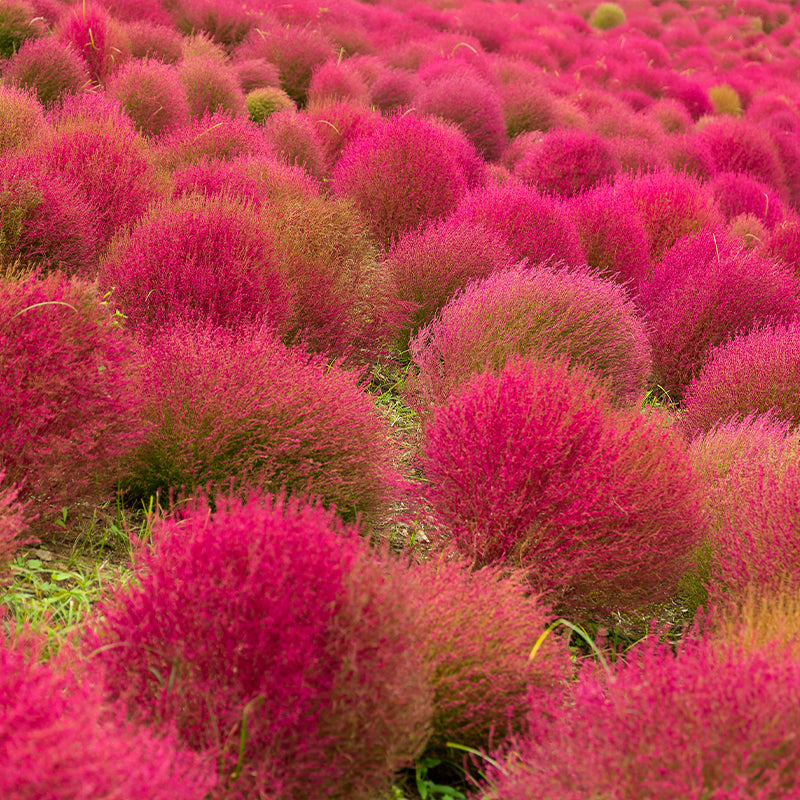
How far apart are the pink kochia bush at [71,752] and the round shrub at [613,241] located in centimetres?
396

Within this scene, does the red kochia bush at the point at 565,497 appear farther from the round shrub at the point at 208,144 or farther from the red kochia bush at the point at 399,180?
the round shrub at the point at 208,144

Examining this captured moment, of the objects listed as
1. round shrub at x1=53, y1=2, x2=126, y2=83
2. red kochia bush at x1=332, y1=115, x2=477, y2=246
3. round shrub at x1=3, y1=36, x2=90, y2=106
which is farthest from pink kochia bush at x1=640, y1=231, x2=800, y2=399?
round shrub at x1=53, y1=2, x2=126, y2=83

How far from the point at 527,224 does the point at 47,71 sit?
10.2 ft

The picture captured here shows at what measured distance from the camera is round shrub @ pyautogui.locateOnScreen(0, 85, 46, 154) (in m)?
3.69

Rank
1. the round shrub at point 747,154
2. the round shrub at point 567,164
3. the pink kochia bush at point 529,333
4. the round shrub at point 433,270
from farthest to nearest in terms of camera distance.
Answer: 1. the round shrub at point 747,154
2. the round shrub at point 567,164
3. the round shrub at point 433,270
4. the pink kochia bush at point 529,333

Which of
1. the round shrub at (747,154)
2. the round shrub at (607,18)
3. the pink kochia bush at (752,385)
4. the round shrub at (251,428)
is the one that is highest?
the round shrub at (607,18)

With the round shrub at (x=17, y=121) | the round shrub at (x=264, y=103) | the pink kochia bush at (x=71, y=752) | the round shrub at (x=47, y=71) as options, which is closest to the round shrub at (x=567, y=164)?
the round shrub at (x=264, y=103)

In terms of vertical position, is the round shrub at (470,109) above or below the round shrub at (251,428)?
above

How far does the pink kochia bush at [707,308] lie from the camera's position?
14.0ft

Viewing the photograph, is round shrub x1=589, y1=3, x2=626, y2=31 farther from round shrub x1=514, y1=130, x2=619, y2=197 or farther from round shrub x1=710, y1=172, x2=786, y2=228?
round shrub x1=514, y1=130, x2=619, y2=197

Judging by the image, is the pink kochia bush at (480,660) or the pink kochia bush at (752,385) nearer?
the pink kochia bush at (480,660)

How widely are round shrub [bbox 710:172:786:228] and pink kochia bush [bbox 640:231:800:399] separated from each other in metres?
2.20

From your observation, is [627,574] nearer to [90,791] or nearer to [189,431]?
[189,431]

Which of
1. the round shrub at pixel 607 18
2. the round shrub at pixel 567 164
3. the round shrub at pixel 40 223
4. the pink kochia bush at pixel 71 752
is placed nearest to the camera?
the pink kochia bush at pixel 71 752
